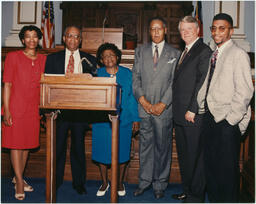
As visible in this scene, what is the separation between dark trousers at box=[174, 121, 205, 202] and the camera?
8.39 ft

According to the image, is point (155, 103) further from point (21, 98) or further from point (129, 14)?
point (129, 14)

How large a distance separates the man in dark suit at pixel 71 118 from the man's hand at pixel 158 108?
2.36 ft

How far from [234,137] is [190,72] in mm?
713

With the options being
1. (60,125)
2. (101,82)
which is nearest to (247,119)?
(101,82)

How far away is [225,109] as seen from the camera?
222cm

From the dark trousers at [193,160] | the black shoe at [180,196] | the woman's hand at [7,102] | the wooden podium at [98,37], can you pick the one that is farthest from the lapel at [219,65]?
the woman's hand at [7,102]

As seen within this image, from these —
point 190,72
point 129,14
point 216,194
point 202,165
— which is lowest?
point 216,194

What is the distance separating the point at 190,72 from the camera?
8.41 ft

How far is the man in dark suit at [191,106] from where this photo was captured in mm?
2521

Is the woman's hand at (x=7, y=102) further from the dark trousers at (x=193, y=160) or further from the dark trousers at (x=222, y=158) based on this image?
the dark trousers at (x=222, y=158)

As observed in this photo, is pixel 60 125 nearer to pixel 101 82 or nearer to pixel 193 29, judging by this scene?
pixel 101 82

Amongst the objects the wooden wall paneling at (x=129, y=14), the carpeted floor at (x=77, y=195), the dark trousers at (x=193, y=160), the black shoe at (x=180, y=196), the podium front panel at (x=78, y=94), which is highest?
the wooden wall paneling at (x=129, y=14)

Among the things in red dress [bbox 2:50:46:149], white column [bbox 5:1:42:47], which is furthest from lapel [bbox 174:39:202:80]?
white column [bbox 5:1:42:47]

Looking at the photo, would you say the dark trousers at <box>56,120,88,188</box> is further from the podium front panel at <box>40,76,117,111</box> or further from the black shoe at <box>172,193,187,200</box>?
the black shoe at <box>172,193,187,200</box>
